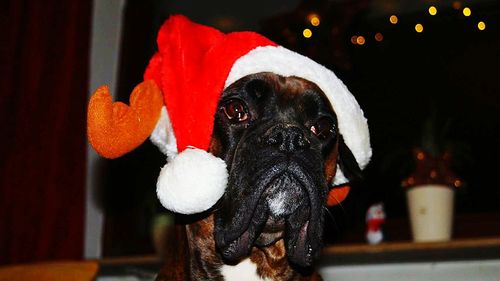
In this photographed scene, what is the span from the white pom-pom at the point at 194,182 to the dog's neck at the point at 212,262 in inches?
6.4

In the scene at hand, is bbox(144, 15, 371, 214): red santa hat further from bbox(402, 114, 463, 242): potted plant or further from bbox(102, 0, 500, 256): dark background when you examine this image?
bbox(102, 0, 500, 256): dark background

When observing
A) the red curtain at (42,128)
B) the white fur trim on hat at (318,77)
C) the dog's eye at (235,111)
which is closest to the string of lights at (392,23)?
the red curtain at (42,128)

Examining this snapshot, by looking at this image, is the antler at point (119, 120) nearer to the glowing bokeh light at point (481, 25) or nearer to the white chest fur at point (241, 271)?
the white chest fur at point (241, 271)

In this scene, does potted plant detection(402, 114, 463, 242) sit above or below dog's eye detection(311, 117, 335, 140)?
below

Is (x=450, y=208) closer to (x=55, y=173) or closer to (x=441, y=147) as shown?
(x=441, y=147)

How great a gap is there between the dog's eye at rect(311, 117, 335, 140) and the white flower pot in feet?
3.13

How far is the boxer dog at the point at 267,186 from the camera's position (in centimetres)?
174

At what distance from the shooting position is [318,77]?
1935 millimetres

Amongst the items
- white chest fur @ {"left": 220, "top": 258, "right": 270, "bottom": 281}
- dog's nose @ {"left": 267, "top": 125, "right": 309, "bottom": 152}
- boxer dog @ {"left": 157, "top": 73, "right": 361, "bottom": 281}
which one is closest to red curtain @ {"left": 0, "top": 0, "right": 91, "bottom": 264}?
boxer dog @ {"left": 157, "top": 73, "right": 361, "bottom": 281}

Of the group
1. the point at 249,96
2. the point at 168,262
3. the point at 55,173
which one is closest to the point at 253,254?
the point at 168,262

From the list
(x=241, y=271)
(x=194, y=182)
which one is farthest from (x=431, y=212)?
(x=194, y=182)

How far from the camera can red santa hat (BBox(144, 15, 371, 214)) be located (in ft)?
5.64

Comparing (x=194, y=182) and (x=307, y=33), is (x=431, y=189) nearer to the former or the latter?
(x=307, y=33)

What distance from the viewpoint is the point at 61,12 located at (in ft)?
11.0
